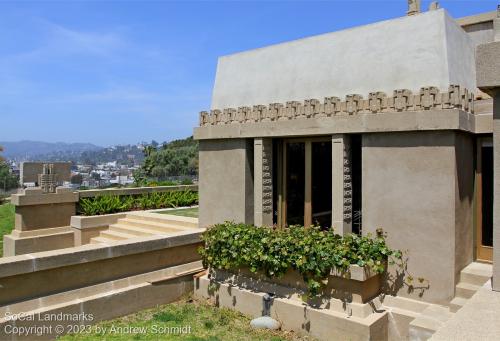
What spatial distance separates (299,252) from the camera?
7.57 m

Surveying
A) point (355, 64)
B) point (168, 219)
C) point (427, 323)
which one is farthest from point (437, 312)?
point (168, 219)

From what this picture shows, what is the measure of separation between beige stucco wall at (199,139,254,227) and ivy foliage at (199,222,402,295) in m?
1.04

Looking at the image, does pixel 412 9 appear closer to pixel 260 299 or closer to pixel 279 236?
pixel 279 236

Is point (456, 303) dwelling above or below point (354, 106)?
below

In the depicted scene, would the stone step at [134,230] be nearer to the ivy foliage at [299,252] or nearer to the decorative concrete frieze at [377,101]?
the ivy foliage at [299,252]

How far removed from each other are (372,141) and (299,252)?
2.56 m

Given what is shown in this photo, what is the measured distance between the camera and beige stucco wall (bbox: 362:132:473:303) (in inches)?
274

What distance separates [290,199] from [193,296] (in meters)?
3.22

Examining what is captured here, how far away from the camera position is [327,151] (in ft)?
29.3

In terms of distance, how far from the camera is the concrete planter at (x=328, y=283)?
7094 millimetres

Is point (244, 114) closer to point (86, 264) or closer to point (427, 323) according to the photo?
point (86, 264)

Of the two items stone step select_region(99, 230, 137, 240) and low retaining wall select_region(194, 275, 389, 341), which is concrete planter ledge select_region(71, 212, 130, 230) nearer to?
stone step select_region(99, 230, 137, 240)

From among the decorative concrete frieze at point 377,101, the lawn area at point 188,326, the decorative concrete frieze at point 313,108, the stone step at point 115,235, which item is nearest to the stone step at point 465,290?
the lawn area at point 188,326

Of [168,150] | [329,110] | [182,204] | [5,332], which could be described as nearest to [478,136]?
[329,110]
